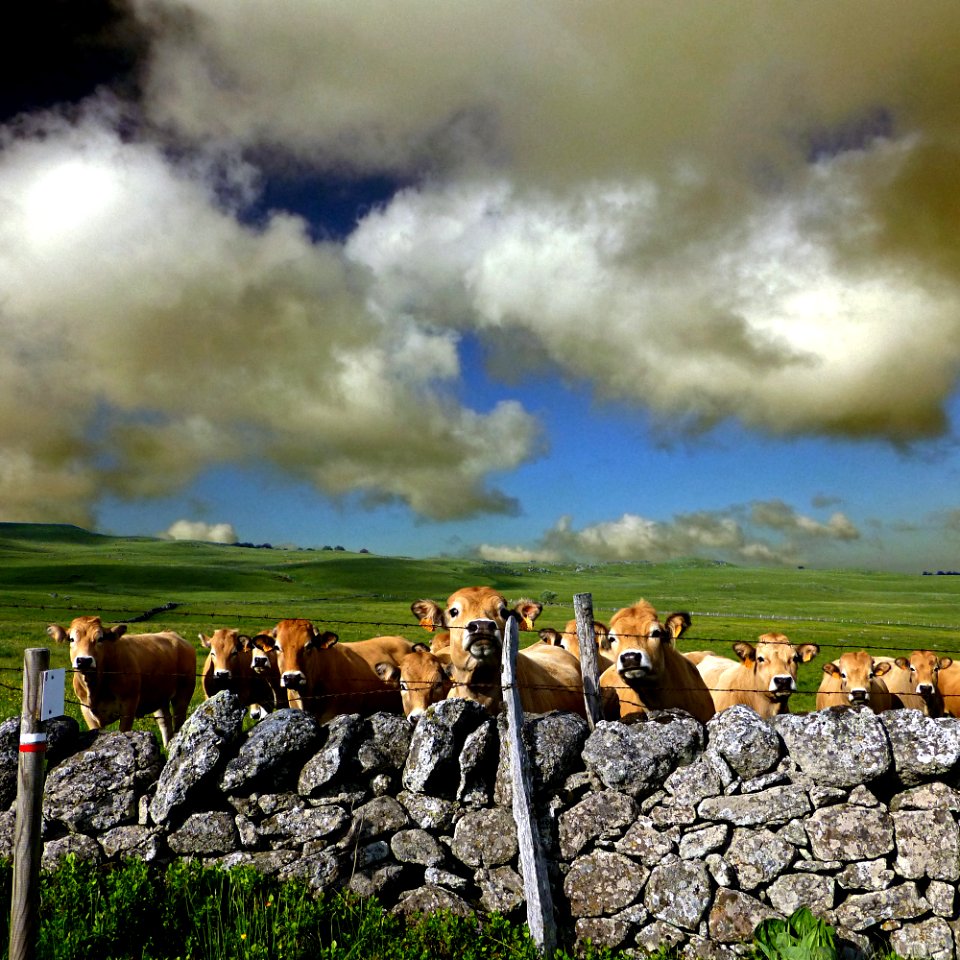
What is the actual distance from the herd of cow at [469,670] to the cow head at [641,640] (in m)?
0.02

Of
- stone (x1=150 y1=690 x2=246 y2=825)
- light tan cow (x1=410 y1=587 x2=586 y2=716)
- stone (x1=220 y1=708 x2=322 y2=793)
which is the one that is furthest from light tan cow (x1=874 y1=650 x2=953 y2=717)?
stone (x1=150 y1=690 x2=246 y2=825)

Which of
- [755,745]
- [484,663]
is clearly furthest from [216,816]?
[755,745]

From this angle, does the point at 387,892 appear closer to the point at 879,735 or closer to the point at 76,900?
the point at 76,900

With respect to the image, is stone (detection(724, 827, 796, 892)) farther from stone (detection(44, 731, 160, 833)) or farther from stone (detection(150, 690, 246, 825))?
stone (detection(44, 731, 160, 833))

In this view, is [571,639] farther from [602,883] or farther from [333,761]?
[333,761]

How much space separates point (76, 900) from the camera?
21.5ft

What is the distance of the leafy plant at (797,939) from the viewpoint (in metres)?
5.86

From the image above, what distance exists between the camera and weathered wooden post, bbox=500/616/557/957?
651 centimetres

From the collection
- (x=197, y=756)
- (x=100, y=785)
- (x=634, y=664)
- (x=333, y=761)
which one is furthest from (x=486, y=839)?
(x=100, y=785)

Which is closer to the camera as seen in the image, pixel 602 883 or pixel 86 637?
pixel 602 883

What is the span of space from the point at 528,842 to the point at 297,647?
625 centimetres

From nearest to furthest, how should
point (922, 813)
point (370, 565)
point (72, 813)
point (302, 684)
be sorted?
point (922, 813)
point (72, 813)
point (302, 684)
point (370, 565)

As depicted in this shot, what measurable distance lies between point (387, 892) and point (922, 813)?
16.0 ft

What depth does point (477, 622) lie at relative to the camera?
8.79 metres
